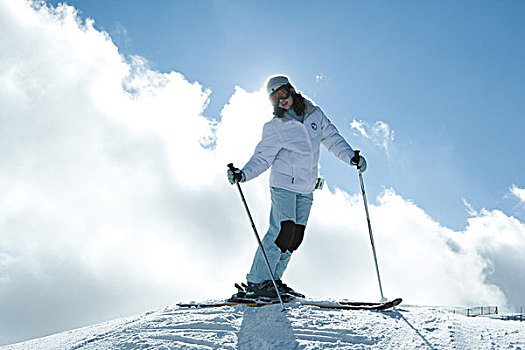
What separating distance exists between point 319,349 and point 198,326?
4.81 ft

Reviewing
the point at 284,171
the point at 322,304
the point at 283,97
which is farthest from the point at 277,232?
the point at 283,97

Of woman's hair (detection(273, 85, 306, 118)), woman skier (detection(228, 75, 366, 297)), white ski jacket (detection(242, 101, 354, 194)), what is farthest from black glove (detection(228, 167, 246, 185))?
woman's hair (detection(273, 85, 306, 118))

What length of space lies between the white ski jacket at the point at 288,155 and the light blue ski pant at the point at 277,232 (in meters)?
0.13

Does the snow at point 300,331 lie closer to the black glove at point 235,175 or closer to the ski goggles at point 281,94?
the black glove at point 235,175

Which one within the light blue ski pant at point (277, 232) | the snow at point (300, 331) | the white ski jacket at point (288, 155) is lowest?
the snow at point (300, 331)

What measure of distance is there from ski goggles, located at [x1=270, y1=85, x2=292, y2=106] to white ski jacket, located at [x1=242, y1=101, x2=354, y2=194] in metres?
0.25

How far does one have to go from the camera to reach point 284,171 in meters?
6.06

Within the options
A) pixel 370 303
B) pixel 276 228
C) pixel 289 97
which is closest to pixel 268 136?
pixel 289 97

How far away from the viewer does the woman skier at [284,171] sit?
19.6ft

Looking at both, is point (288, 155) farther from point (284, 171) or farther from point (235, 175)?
point (235, 175)

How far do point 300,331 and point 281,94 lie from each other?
10.6 ft

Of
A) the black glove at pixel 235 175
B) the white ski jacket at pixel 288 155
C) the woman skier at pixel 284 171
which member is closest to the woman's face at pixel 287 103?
the woman skier at pixel 284 171

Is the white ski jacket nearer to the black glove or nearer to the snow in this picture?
the black glove

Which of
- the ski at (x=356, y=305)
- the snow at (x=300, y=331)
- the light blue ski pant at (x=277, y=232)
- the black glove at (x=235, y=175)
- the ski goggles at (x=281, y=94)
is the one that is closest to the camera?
the snow at (x=300, y=331)
